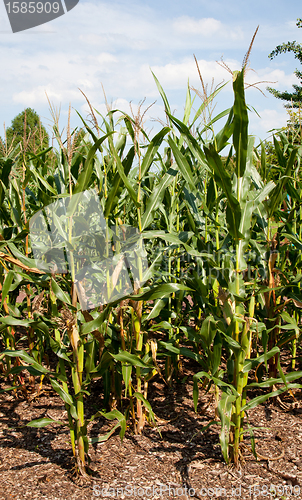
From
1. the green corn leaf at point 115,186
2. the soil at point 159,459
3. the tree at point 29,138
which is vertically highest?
the tree at point 29,138

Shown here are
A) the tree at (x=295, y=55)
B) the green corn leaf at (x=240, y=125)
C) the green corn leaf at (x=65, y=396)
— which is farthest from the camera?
the tree at (x=295, y=55)

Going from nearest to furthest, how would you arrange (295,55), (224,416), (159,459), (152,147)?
1. (224,416)
2. (152,147)
3. (159,459)
4. (295,55)

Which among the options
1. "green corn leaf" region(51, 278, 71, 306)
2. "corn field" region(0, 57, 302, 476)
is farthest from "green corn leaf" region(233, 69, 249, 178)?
"green corn leaf" region(51, 278, 71, 306)

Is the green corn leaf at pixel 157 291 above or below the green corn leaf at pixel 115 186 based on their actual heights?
below

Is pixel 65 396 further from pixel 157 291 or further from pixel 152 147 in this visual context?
pixel 152 147

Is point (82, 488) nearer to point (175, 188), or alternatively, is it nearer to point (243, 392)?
point (243, 392)

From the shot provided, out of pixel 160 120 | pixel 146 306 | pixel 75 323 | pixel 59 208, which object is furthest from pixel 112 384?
pixel 160 120

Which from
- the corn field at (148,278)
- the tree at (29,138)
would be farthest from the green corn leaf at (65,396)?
the tree at (29,138)

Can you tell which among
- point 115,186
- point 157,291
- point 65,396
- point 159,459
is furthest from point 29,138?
point 159,459

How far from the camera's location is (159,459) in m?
2.48

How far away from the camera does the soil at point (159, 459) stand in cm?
Answer: 218

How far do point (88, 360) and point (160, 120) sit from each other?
1.83 metres

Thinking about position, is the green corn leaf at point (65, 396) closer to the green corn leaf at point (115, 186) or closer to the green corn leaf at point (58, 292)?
the green corn leaf at point (58, 292)

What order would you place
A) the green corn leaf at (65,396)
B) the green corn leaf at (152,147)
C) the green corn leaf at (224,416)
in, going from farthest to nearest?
the green corn leaf at (152,147) → the green corn leaf at (65,396) → the green corn leaf at (224,416)
